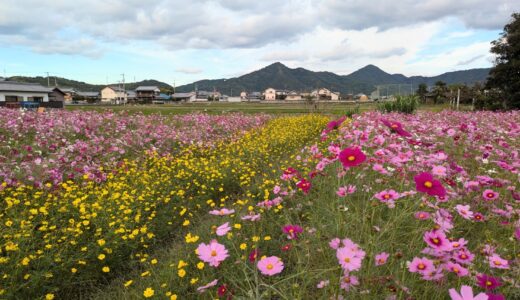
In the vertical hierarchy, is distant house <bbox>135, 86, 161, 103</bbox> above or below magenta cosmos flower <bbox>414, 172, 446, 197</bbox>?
above

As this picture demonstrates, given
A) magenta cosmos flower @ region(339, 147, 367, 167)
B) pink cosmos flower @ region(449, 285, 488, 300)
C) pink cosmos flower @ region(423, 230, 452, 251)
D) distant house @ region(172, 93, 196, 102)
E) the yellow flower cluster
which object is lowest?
the yellow flower cluster

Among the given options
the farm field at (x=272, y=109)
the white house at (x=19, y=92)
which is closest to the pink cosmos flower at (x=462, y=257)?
the farm field at (x=272, y=109)

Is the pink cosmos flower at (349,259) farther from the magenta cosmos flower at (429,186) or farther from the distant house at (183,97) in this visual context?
the distant house at (183,97)

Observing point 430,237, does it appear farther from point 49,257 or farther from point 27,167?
point 27,167

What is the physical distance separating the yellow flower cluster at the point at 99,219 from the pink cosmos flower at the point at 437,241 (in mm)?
1493

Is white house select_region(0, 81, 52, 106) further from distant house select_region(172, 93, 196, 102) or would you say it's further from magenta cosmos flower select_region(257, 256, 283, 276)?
distant house select_region(172, 93, 196, 102)

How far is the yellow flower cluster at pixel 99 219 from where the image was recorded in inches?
107

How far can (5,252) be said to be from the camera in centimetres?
296

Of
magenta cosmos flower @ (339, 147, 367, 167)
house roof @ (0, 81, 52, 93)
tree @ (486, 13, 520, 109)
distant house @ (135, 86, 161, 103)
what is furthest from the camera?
distant house @ (135, 86, 161, 103)

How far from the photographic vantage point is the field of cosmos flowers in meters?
1.48

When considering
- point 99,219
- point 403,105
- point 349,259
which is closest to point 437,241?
point 349,259

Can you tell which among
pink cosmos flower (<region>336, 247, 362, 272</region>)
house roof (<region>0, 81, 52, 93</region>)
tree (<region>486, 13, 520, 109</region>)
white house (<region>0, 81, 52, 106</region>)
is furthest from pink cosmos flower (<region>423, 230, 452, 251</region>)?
house roof (<region>0, 81, 52, 93</region>)

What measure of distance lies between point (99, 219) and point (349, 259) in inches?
121

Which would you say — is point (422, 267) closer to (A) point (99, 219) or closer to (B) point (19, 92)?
(A) point (99, 219)
